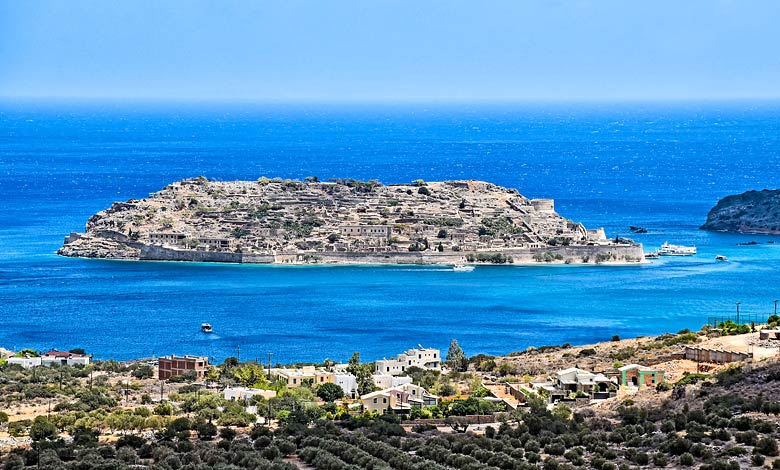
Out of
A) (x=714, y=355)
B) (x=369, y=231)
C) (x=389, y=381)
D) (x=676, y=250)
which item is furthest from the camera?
(x=369, y=231)

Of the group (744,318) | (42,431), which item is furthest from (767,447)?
(744,318)

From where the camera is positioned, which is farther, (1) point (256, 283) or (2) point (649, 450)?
(1) point (256, 283)

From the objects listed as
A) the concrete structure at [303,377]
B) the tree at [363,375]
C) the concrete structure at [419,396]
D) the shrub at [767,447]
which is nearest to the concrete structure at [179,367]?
the concrete structure at [303,377]

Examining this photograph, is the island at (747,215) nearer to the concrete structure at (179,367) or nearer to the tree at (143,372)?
the concrete structure at (179,367)

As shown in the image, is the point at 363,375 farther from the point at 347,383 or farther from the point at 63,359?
the point at 63,359

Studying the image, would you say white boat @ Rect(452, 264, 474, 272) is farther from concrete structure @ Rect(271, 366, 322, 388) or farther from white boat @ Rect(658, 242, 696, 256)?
concrete structure @ Rect(271, 366, 322, 388)

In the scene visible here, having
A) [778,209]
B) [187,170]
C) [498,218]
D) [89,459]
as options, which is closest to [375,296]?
[498,218]

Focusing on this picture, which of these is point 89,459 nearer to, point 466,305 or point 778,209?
point 466,305
